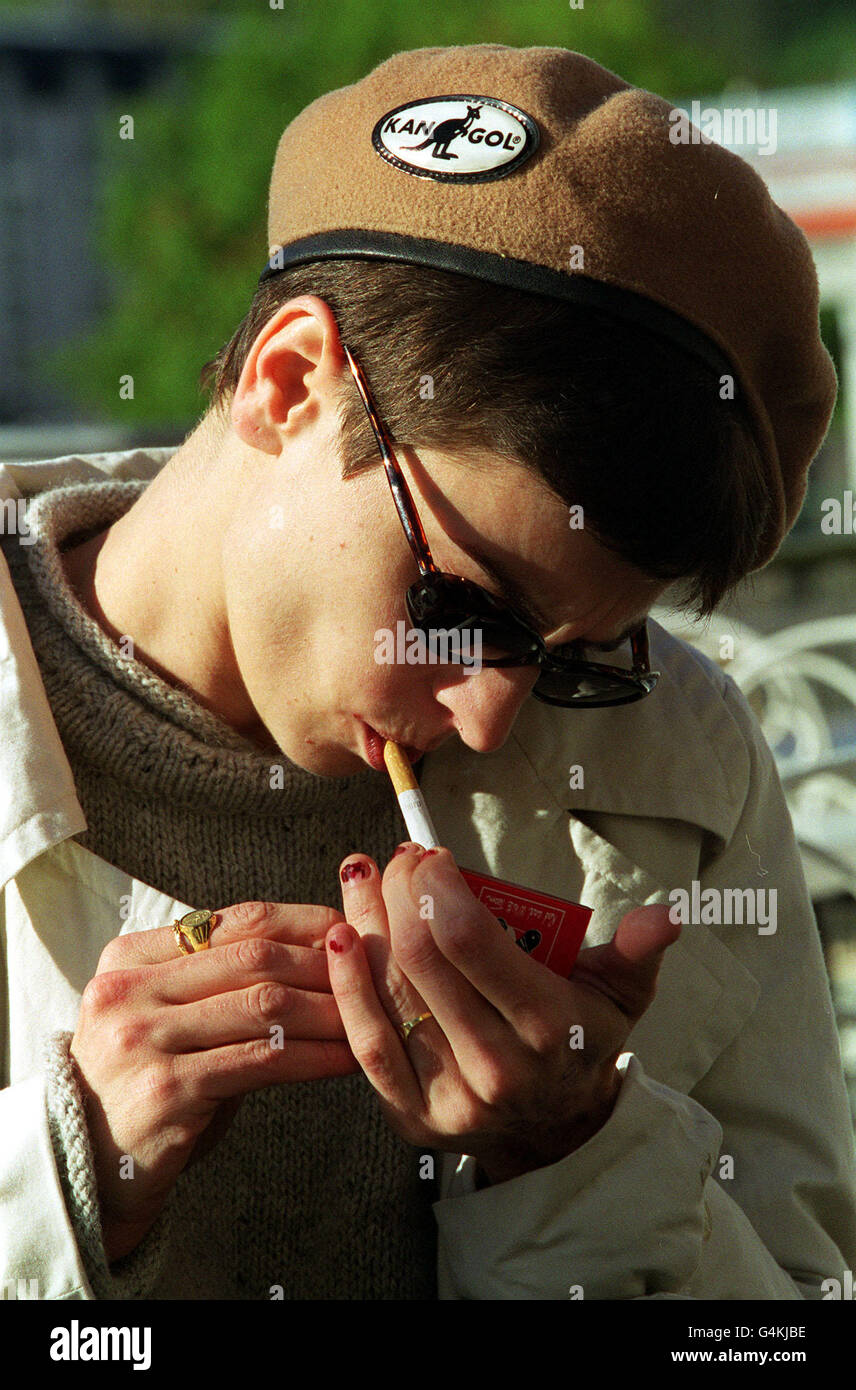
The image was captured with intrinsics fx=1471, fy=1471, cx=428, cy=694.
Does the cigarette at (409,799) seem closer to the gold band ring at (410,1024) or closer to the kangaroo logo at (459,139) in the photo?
the gold band ring at (410,1024)

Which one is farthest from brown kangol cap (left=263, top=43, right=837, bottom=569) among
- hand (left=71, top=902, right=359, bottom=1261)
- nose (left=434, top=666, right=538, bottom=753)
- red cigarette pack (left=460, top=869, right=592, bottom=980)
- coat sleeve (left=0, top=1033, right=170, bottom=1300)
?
coat sleeve (left=0, top=1033, right=170, bottom=1300)

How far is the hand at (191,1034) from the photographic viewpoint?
5.60ft

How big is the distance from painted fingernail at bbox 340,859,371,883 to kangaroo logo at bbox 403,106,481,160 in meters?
0.90

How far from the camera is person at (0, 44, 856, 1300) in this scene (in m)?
1.76

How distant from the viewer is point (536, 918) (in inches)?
72.3

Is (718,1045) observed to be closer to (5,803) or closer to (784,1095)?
(784,1095)

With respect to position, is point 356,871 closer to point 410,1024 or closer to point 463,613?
point 410,1024

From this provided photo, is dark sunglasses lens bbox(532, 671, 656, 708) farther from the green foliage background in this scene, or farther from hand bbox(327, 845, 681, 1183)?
the green foliage background

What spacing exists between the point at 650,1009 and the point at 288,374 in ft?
3.68

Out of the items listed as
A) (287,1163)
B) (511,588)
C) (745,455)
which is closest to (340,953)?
(511,588)

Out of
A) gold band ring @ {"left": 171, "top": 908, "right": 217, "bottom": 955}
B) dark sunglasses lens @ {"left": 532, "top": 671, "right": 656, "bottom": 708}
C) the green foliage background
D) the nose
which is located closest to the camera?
gold band ring @ {"left": 171, "top": 908, "right": 217, "bottom": 955}

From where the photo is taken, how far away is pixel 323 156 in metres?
2.01

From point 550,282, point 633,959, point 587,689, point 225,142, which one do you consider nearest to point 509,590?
point 587,689

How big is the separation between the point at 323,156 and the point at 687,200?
1.66 ft
